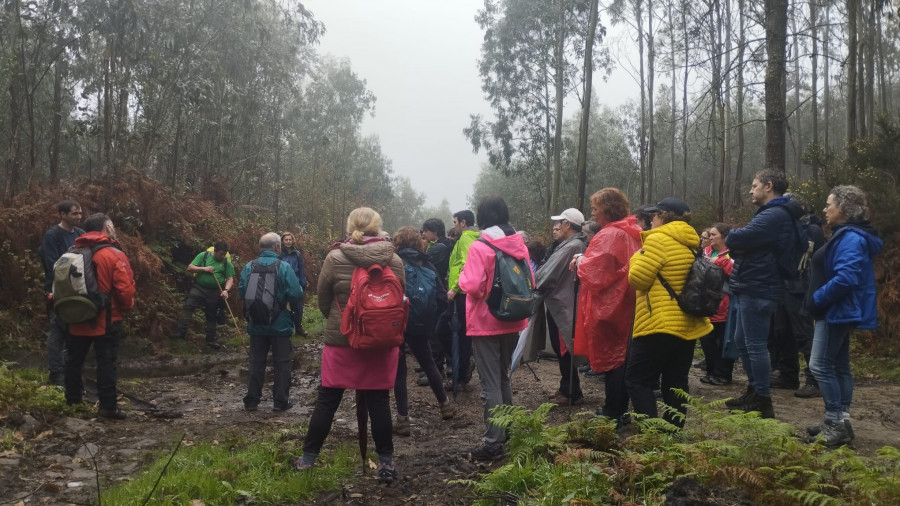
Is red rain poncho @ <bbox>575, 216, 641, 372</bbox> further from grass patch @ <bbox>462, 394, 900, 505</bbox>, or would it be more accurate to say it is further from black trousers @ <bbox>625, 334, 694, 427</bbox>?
grass patch @ <bbox>462, 394, 900, 505</bbox>

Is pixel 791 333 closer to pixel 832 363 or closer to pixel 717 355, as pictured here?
pixel 717 355

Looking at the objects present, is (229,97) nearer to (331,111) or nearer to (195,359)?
(195,359)

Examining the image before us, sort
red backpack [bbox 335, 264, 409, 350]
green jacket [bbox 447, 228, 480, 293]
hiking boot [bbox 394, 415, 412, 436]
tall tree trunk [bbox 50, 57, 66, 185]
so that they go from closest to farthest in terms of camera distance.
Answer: red backpack [bbox 335, 264, 409, 350]
hiking boot [bbox 394, 415, 412, 436]
green jacket [bbox 447, 228, 480, 293]
tall tree trunk [bbox 50, 57, 66, 185]

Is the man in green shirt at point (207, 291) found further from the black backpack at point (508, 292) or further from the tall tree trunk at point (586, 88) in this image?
the tall tree trunk at point (586, 88)

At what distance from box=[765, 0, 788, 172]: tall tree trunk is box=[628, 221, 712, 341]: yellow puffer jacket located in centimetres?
519

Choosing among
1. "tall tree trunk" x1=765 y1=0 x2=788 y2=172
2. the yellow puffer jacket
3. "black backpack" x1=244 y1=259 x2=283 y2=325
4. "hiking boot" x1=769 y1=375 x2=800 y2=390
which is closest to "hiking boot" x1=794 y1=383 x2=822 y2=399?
"hiking boot" x1=769 y1=375 x2=800 y2=390

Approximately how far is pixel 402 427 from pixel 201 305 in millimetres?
7230

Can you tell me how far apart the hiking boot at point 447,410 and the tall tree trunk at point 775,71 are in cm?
568

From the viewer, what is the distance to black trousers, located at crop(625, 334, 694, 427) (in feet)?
15.0

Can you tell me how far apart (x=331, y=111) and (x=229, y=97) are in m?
25.9

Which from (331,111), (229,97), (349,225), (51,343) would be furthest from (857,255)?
(331,111)

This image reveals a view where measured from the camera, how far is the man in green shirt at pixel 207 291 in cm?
1186

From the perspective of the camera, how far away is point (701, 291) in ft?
14.6

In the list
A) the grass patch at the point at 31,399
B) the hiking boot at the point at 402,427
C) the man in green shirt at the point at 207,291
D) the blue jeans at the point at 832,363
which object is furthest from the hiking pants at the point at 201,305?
the blue jeans at the point at 832,363
